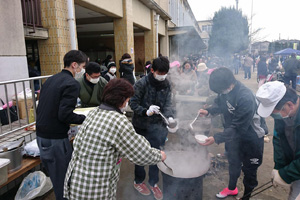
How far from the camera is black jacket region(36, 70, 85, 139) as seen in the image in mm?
2275

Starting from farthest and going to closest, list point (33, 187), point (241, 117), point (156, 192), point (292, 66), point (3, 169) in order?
point (292, 66) < point (156, 192) < point (33, 187) < point (241, 117) < point (3, 169)

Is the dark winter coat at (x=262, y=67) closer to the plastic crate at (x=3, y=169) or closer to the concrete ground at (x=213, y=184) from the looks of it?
the concrete ground at (x=213, y=184)

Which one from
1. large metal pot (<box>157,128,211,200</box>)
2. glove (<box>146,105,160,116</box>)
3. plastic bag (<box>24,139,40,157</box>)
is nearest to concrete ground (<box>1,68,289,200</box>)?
large metal pot (<box>157,128,211,200</box>)

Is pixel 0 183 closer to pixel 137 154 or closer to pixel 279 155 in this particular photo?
pixel 137 154

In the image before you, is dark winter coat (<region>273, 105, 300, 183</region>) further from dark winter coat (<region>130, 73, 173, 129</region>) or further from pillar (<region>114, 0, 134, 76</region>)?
pillar (<region>114, 0, 134, 76</region>)

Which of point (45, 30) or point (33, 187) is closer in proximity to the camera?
point (33, 187)

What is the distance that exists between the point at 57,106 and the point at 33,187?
170cm

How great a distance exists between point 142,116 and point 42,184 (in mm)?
1825

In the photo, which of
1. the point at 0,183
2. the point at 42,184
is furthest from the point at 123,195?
the point at 0,183

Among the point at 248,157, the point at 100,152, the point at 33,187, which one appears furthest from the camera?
the point at 33,187

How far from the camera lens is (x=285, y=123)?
6.56 ft

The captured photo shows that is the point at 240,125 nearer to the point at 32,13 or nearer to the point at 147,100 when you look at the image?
the point at 147,100

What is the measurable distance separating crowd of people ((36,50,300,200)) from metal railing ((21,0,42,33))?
255 cm

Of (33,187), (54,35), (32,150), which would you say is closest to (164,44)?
(54,35)
